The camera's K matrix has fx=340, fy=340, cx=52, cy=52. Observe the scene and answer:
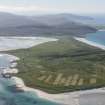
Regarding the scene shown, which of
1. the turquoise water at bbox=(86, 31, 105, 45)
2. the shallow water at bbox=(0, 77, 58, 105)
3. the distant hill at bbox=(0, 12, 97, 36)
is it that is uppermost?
the distant hill at bbox=(0, 12, 97, 36)

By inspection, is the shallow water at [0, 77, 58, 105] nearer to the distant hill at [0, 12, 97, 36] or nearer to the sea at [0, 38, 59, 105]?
the sea at [0, 38, 59, 105]

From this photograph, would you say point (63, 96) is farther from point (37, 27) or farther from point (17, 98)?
point (37, 27)

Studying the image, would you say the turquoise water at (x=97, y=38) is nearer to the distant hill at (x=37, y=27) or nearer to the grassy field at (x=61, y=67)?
the distant hill at (x=37, y=27)

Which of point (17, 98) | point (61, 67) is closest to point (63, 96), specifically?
point (17, 98)

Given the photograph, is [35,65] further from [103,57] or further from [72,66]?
[103,57]

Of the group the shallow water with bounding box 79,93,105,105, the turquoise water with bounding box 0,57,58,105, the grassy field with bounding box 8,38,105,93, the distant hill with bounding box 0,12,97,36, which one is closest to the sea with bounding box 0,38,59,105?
the turquoise water with bounding box 0,57,58,105

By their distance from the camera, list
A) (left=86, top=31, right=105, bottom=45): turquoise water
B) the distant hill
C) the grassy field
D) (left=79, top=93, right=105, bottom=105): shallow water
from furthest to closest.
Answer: the distant hill → (left=86, top=31, right=105, bottom=45): turquoise water → the grassy field → (left=79, top=93, right=105, bottom=105): shallow water

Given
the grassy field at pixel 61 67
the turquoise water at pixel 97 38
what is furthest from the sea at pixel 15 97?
the turquoise water at pixel 97 38

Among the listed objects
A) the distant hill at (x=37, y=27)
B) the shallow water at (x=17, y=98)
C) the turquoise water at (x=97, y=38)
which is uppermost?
the distant hill at (x=37, y=27)

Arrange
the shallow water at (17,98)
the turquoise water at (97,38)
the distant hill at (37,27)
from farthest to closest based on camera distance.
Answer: the distant hill at (37,27)
the turquoise water at (97,38)
the shallow water at (17,98)

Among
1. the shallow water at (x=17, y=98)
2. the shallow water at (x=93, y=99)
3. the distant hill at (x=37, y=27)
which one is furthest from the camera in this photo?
the distant hill at (x=37, y=27)
